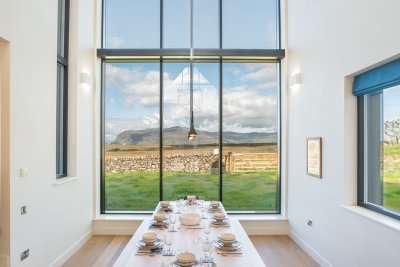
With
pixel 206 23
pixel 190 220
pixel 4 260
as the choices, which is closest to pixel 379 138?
pixel 190 220

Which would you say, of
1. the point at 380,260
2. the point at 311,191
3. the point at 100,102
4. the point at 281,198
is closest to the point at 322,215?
the point at 311,191

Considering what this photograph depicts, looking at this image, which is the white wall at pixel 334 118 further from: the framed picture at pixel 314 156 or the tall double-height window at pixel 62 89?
the tall double-height window at pixel 62 89

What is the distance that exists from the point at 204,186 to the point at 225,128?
3.81 feet

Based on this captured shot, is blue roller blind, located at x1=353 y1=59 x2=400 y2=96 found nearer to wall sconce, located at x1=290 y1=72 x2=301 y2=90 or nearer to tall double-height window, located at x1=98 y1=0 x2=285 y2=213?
wall sconce, located at x1=290 y1=72 x2=301 y2=90

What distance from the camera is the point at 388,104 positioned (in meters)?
2.98

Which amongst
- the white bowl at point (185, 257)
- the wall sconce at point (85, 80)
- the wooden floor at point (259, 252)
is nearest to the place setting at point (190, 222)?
the white bowl at point (185, 257)

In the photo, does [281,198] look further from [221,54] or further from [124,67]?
[124,67]

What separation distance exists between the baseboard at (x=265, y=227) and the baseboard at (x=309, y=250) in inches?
7.3

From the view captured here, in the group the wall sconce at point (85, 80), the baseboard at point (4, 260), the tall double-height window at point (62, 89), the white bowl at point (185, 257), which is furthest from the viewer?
the wall sconce at point (85, 80)

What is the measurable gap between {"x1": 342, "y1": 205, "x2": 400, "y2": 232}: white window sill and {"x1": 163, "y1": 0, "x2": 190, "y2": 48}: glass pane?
3.80 metres

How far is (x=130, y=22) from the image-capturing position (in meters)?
5.42

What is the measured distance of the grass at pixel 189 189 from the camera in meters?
5.41

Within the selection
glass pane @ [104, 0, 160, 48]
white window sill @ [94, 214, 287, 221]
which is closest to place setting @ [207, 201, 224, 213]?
white window sill @ [94, 214, 287, 221]

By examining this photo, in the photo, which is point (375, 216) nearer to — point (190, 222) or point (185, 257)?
point (190, 222)
